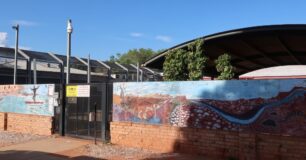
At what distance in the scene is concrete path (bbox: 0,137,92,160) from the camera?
11.7m

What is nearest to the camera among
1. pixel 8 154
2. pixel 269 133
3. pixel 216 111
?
pixel 269 133

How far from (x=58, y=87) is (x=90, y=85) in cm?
216

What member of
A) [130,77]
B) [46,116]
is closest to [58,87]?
[46,116]

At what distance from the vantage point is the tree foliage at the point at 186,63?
45.5ft

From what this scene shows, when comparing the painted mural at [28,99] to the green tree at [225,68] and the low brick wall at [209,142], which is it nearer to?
the low brick wall at [209,142]

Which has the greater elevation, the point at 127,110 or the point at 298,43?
the point at 298,43

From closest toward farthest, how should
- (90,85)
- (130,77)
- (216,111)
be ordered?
(216,111)
(90,85)
(130,77)

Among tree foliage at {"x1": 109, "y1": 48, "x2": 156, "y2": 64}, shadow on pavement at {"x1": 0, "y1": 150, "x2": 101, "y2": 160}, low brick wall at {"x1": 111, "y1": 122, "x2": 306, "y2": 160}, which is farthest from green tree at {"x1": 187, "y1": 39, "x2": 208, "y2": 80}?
tree foliage at {"x1": 109, "y1": 48, "x2": 156, "y2": 64}

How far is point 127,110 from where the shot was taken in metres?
13.0

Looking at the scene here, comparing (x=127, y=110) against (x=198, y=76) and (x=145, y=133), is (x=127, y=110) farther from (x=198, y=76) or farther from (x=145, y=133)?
(x=198, y=76)

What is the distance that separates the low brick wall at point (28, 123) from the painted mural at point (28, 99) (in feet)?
0.73

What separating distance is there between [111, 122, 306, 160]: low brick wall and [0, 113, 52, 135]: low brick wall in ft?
13.3

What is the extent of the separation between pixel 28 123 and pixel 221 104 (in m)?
9.54

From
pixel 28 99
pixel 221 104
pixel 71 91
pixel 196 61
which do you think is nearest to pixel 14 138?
pixel 28 99
